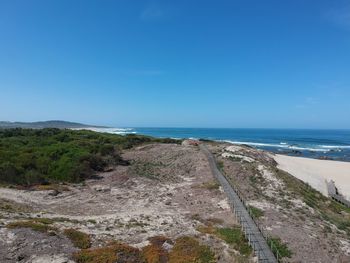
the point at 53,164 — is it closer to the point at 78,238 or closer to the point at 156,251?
the point at 78,238

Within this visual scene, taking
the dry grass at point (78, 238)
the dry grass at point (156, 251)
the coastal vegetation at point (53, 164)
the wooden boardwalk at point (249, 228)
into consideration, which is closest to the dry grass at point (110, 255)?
the dry grass at point (156, 251)

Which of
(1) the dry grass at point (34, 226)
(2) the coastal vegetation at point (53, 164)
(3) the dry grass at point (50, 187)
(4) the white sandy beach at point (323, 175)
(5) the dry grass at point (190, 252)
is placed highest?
(2) the coastal vegetation at point (53, 164)

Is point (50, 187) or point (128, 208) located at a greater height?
point (50, 187)

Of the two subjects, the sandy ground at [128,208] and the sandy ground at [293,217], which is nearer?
the sandy ground at [128,208]

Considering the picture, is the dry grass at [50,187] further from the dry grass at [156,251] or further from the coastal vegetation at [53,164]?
the dry grass at [156,251]

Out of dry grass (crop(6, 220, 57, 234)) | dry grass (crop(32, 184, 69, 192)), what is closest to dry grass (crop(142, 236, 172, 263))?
dry grass (crop(6, 220, 57, 234))

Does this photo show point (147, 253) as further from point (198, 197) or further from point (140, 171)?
point (140, 171)

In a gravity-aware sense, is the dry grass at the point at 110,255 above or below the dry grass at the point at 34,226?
below

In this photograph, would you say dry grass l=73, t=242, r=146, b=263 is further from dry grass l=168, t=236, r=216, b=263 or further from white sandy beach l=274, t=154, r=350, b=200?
white sandy beach l=274, t=154, r=350, b=200

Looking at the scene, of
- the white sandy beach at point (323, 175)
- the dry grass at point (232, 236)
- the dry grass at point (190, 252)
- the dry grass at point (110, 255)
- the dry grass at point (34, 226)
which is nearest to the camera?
the dry grass at point (110, 255)

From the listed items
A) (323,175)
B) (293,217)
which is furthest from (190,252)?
(323,175)

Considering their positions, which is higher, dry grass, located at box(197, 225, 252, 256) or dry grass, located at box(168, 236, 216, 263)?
dry grass, located at box(197, 225, 252, 256)
